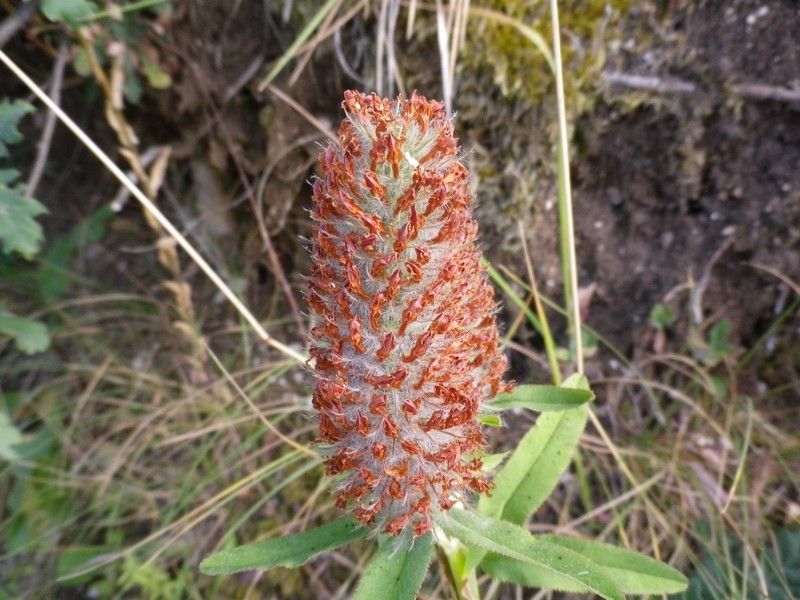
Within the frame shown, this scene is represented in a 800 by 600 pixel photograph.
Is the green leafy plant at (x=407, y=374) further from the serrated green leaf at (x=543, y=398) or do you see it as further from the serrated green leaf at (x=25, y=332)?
the serrated green leaf at (x=25, y=332)

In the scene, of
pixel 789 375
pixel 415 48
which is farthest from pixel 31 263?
pixel 789 375

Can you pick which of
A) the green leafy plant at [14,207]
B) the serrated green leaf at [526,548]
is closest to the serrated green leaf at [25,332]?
the green leafy plant at [14,207]

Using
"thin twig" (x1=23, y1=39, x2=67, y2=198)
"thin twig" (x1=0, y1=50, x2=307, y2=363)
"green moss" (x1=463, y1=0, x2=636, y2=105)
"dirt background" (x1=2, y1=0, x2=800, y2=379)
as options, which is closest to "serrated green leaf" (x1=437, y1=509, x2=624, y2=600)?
"thin twig" (x1=0, y1=50, x2=307, y2=363)

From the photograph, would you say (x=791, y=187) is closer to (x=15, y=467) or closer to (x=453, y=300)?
(x=453, y=300)

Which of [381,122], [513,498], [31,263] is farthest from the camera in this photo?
[31,263]

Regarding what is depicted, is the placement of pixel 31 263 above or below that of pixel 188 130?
below

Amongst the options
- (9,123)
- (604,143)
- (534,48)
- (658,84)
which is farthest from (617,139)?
(9,123)

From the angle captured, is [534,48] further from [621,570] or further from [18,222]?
[18,222]

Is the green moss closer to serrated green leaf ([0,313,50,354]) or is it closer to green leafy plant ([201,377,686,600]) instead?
green leafy plant ([201,377,686,600])
